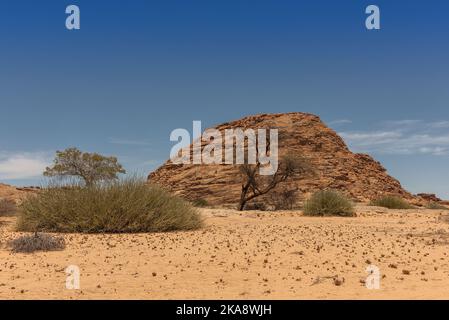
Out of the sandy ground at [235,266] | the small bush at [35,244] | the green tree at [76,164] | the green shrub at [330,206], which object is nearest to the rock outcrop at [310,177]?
the green tree at [76,164]

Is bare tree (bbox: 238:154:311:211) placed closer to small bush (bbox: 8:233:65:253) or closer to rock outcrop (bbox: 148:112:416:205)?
rock outcrop (bbox: 148:112:416:205)

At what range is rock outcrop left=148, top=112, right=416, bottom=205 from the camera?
48719 millimetres

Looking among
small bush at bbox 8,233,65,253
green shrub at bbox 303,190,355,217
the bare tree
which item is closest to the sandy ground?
small bush at bbox 8,233,65,253

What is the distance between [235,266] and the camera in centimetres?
966

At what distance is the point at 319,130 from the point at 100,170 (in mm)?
26518

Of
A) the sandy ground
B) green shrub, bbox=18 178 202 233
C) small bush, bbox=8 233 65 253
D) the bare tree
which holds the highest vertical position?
the bare tree

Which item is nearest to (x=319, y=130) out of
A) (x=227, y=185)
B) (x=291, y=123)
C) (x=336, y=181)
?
(x=291, y=123)

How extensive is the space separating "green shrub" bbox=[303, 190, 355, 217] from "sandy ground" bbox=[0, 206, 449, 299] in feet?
29.9

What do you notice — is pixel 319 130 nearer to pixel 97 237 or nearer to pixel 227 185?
pixel 227 185

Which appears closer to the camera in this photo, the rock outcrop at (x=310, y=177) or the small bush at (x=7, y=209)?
the small bush at (x=7, y=209)

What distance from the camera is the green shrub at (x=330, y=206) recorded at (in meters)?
23.9

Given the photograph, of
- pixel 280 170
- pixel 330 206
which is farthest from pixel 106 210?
pixel 280 170

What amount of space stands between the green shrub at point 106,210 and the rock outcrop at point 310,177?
98.9 ft

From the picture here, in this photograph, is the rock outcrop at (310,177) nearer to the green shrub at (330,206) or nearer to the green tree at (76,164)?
the green tree at (76,164)
